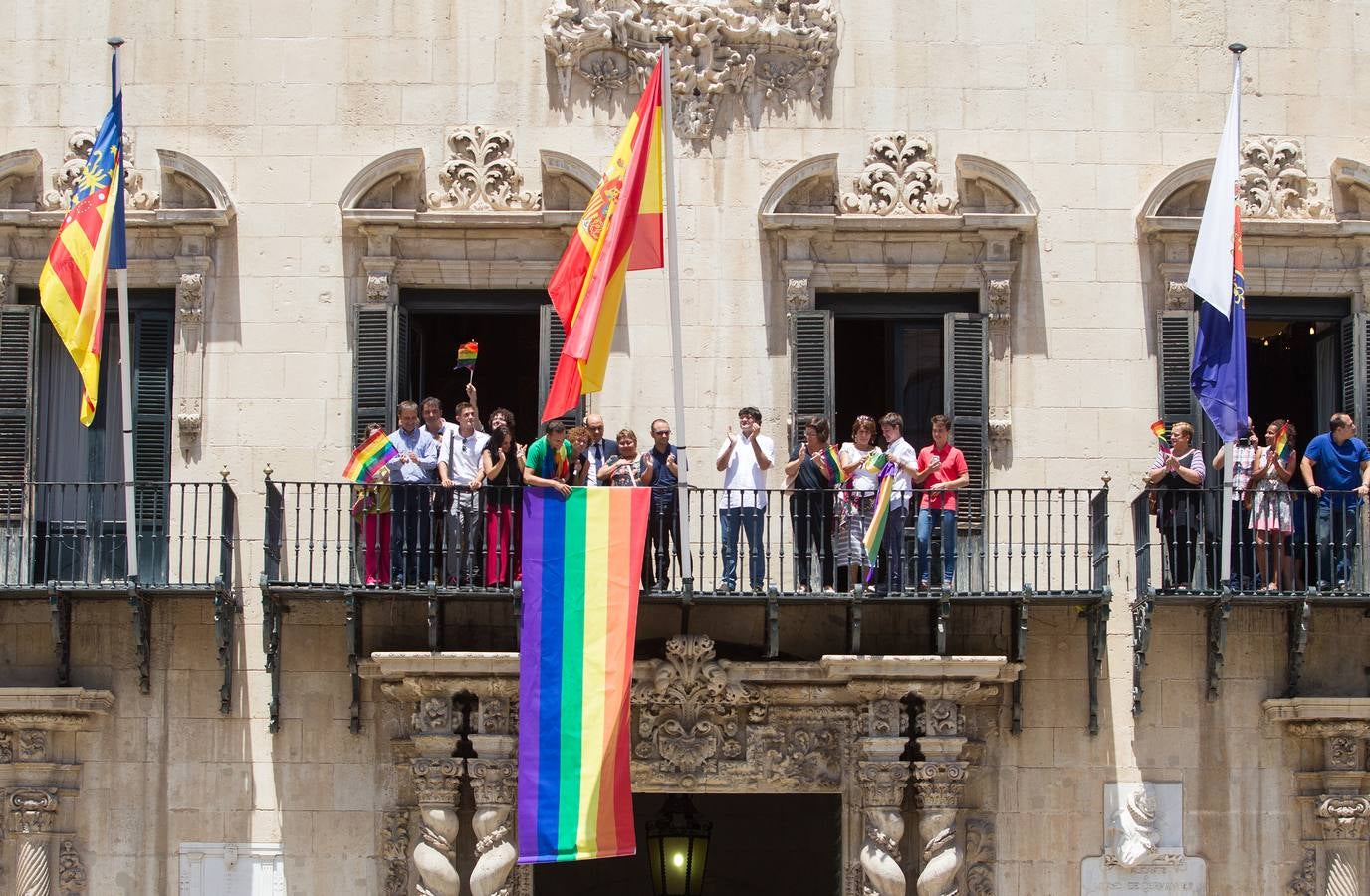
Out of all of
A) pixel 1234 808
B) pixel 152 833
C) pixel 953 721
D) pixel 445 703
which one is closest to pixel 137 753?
pixel 152 833

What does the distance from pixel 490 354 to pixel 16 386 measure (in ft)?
12.8

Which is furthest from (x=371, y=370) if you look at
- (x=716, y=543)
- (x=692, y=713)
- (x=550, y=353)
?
(x=692, y=713)

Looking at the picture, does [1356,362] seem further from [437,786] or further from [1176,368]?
[437,786]

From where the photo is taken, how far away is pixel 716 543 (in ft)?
76.9

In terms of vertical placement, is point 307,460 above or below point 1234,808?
above

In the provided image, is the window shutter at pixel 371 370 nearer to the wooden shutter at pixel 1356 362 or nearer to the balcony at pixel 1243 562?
the balcony at pixel 1243 562

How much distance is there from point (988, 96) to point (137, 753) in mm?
8670

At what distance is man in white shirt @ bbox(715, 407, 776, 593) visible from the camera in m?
23.1

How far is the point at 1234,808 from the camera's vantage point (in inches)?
923

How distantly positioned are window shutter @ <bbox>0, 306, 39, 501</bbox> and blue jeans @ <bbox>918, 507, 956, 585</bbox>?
23.5 ft

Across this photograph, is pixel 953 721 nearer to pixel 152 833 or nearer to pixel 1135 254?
pixel 1135 254

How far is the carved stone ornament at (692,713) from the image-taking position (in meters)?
23.1

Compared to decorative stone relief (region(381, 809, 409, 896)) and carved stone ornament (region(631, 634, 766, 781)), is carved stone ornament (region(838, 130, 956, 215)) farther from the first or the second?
decorative stone relief (region(381, 809, 409, 896))

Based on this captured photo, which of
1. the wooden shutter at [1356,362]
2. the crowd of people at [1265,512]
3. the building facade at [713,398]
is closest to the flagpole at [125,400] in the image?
the building facade at [713,398]
